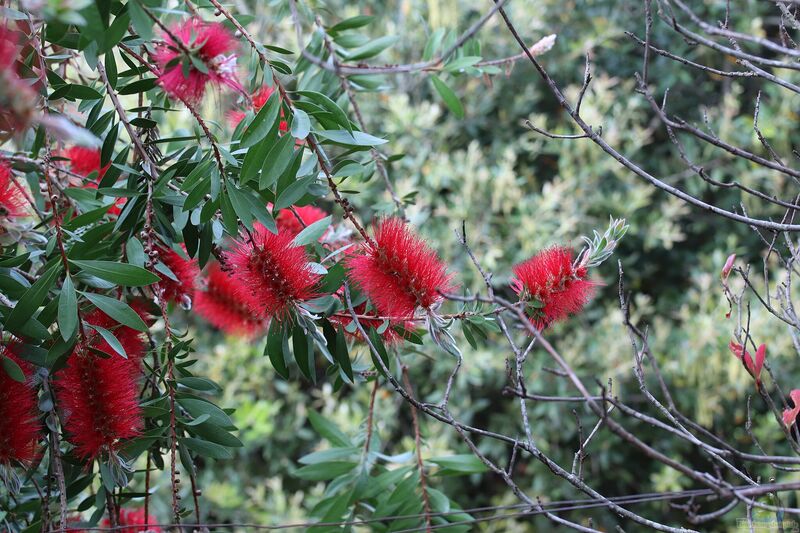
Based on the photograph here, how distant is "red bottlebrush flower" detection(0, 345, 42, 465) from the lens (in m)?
1.00

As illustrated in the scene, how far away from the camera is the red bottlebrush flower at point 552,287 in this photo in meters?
1.05

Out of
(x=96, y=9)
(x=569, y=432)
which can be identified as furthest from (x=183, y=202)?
(x=569, y=432)

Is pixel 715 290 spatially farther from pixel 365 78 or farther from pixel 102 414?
pixel 102 414

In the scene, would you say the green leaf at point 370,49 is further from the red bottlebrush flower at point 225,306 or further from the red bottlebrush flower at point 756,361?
the red bottlebrush flower at point 756,361

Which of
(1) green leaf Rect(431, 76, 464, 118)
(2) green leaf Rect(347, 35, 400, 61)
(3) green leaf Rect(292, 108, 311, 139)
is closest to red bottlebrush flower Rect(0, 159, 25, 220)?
(3) green leaf Rect(292, 108, 311, 139)

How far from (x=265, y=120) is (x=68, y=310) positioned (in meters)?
0.33

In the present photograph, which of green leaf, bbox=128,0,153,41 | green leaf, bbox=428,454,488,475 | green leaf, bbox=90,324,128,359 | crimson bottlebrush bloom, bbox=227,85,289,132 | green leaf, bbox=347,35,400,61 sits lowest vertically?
green leaf, bbox=428,454,488,475

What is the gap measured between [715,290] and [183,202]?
241 cm

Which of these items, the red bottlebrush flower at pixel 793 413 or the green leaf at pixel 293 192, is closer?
the red bottlebrush flower at pixel 793 413

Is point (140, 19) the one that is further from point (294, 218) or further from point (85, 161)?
point (85, 161)

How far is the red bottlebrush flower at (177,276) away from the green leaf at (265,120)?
0.31 meters

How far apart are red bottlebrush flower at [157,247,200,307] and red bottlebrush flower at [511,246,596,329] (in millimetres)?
505

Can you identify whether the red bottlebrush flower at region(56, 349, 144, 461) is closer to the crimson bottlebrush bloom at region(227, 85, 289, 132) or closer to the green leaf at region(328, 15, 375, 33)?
the crimson bottlebrush bloom at region(227, 85, 289, 132)

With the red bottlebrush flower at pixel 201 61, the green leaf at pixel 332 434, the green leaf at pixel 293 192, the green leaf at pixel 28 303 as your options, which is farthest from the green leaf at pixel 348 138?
the green leaf at pixel 332 434
